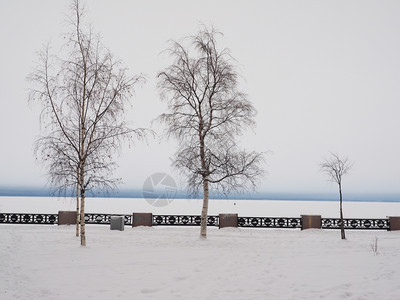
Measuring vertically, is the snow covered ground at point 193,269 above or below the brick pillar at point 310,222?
below

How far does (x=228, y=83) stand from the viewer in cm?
1725

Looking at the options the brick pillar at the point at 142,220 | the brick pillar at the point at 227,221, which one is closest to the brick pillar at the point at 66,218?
the brick pillar at the point at 142,220

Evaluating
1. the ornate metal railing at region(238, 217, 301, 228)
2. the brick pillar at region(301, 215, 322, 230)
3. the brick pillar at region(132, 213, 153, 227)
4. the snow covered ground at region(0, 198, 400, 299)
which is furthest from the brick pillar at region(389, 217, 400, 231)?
the brick pillar at region(132, 213, 153, 227)

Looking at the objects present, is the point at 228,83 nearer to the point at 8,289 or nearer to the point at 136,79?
the point at 136,79

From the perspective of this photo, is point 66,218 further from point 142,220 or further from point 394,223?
point 394,223

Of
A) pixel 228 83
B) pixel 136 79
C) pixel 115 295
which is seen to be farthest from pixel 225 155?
pixel 115 295

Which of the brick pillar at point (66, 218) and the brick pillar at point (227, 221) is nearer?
the brick pillar at point (66, 218)

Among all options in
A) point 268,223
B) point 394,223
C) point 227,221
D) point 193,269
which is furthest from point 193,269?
point 394,223

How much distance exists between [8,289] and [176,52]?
13.3 meters

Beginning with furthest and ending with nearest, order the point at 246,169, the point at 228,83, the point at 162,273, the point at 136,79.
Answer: the point at 228,83
the point at 246,169
the point at 136,79
the point at 162,273

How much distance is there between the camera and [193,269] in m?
9.93

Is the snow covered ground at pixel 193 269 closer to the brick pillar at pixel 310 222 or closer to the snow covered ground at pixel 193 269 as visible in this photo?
the snow covered ground at pixel 193 269

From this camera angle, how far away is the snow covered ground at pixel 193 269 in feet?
25.0

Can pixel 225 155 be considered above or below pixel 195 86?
below
